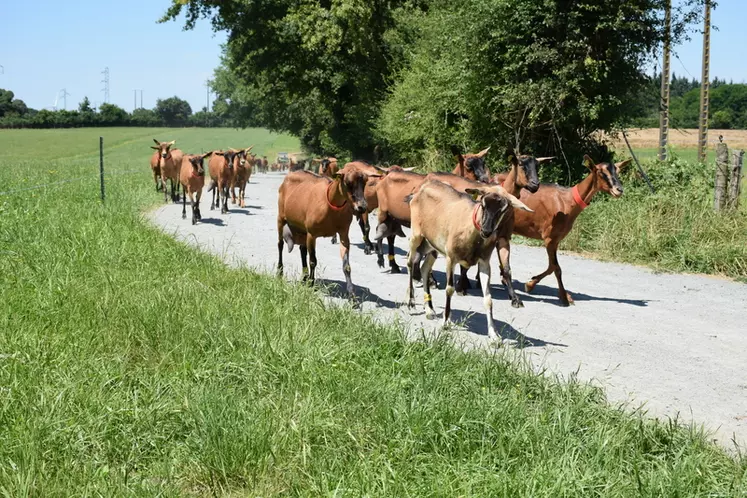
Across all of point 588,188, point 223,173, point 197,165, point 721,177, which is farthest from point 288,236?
point 223,173

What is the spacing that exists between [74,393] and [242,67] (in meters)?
36.9

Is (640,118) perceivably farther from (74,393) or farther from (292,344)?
(74,393)

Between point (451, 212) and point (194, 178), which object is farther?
point (194, 178)

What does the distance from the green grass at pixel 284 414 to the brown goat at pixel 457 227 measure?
4.97 feet

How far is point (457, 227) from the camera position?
9.11m

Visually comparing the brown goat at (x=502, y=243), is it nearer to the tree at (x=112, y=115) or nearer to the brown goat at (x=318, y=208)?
the brown goat at (x=318, y=208)

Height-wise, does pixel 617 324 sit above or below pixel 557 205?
below

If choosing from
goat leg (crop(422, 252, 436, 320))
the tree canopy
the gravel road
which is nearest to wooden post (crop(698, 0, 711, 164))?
the tree canopy

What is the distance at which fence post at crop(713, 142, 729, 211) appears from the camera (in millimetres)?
15219

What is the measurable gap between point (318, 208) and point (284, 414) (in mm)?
5770

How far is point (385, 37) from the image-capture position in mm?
35750

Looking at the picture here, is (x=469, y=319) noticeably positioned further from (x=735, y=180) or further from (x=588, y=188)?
(x=735, y=180)

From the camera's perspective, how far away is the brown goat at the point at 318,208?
10344 millimetres

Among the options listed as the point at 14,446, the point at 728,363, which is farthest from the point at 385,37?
the point at 14,446
